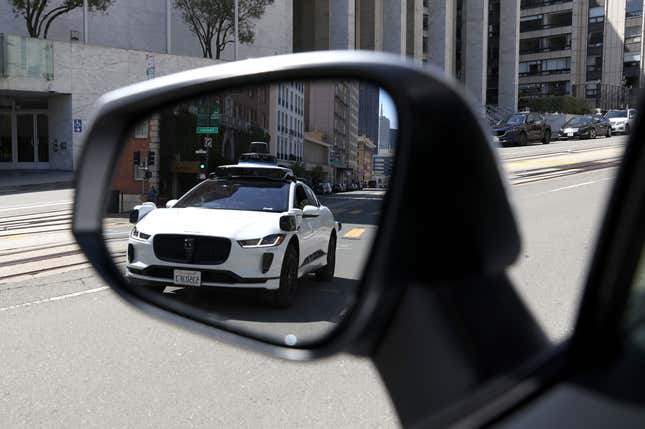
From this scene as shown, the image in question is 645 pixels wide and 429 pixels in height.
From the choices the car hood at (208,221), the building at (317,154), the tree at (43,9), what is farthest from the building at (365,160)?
the tree at (43,9)

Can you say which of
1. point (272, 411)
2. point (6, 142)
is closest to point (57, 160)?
point (6, 142)

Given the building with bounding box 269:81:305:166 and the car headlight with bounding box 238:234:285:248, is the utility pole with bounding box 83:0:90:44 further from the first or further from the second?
the building with bounding box 269:81:305:166

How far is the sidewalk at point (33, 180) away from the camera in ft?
86.4

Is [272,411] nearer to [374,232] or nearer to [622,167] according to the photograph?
[374,232]

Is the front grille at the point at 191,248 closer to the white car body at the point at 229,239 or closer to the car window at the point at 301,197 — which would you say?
the white car body at the point at 229,239

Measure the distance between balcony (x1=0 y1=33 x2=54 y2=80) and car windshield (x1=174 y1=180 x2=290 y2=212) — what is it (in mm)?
33409

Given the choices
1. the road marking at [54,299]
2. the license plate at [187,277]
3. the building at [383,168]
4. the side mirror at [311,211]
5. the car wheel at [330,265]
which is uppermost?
the building at [383,168]

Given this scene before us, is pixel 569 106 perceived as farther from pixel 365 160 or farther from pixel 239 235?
pixel 365 160

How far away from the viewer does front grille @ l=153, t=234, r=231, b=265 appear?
1.64 metres

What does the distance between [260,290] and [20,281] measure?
7.07m

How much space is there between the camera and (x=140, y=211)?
5.60 feet

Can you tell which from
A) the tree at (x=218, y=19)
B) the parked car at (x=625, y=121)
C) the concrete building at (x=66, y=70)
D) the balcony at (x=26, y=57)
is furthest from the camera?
the tree at (x=218, y=19)

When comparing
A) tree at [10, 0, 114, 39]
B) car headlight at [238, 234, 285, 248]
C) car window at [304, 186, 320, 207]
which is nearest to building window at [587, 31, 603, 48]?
car headlight at [238, 234, 285, 248]

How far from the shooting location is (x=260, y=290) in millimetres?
1700
